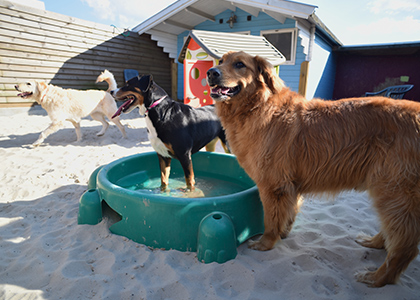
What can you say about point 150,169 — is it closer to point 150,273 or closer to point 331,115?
point 150,273

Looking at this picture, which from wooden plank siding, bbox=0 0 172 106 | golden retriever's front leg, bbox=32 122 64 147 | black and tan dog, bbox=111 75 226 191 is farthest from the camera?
wooden plank siding, bbox=0 0 172 106

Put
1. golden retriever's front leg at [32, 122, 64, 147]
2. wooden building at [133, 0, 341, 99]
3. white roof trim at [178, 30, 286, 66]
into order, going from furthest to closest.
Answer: wooden building at [133, 0, 341, 99] → golden retriever's front leg at [32, 122, 64, 147] → white roof trim at [178, 30, 286, 66]

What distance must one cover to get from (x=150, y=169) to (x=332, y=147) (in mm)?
2847

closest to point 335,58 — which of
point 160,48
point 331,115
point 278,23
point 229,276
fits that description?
point 278,23

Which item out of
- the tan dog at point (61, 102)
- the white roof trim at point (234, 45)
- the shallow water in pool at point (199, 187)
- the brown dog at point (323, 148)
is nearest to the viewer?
the brown dog at point (323, 148)

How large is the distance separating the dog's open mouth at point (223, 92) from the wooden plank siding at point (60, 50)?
29.7ft

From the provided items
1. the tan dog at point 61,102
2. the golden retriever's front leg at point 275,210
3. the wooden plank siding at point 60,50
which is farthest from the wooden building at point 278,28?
the golden retriever's front leg at point 275,210

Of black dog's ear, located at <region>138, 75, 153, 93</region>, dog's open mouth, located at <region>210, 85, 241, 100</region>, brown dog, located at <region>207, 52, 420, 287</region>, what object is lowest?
brown dog, located at <region>207, 52, 420, 287</region>

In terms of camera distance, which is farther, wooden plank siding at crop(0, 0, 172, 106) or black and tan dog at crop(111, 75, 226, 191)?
wooden plank siding at crop(0, 0, 172, 106)

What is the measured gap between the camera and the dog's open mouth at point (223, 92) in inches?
86.4

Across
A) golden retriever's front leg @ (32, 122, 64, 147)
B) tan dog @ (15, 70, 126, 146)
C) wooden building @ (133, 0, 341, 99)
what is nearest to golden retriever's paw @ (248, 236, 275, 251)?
tan dog @ (15, 70, 126, 146)

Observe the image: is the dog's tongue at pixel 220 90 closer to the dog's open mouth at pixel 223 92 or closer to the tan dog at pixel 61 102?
the dog's open mouth at pixel 223 92

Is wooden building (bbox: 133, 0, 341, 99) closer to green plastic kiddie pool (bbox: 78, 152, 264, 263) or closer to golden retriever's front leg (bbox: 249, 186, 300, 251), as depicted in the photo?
golden retriever's front leg (bbox: 249, 186, 300, 251)

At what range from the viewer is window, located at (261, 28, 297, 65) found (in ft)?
29.8
